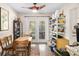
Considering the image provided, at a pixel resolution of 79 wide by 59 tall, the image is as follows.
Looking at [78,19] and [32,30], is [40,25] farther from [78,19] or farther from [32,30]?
[78,19]

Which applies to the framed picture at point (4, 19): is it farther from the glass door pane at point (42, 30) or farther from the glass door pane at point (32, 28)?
the glass door pane at point (42, 30)

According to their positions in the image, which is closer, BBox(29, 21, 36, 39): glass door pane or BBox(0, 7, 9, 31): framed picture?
BBox(0, 7, 9, 31): framed picture

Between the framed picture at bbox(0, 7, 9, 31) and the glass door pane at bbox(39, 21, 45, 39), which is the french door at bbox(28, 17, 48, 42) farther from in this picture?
the framed picture at bbox(0, 7, 9, 31)

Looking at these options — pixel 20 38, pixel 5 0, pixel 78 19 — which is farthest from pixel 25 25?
pixel 5 0

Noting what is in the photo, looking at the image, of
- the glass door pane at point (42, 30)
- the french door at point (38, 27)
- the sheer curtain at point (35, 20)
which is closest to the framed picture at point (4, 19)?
the sheer curtain at point (35, 20)

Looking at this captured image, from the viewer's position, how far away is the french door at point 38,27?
1922 millimetres

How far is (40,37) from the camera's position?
213 cm

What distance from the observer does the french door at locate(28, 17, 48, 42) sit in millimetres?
1922

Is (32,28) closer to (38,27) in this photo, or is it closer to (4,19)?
(38,27)

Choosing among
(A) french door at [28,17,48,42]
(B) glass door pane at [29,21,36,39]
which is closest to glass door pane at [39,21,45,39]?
(A) french door at [28,17,48,42]

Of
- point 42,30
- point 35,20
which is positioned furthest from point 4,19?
point 42,30

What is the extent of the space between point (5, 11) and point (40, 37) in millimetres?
796

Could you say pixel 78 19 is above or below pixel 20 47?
above

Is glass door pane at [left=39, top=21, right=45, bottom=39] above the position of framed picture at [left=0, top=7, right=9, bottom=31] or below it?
below
